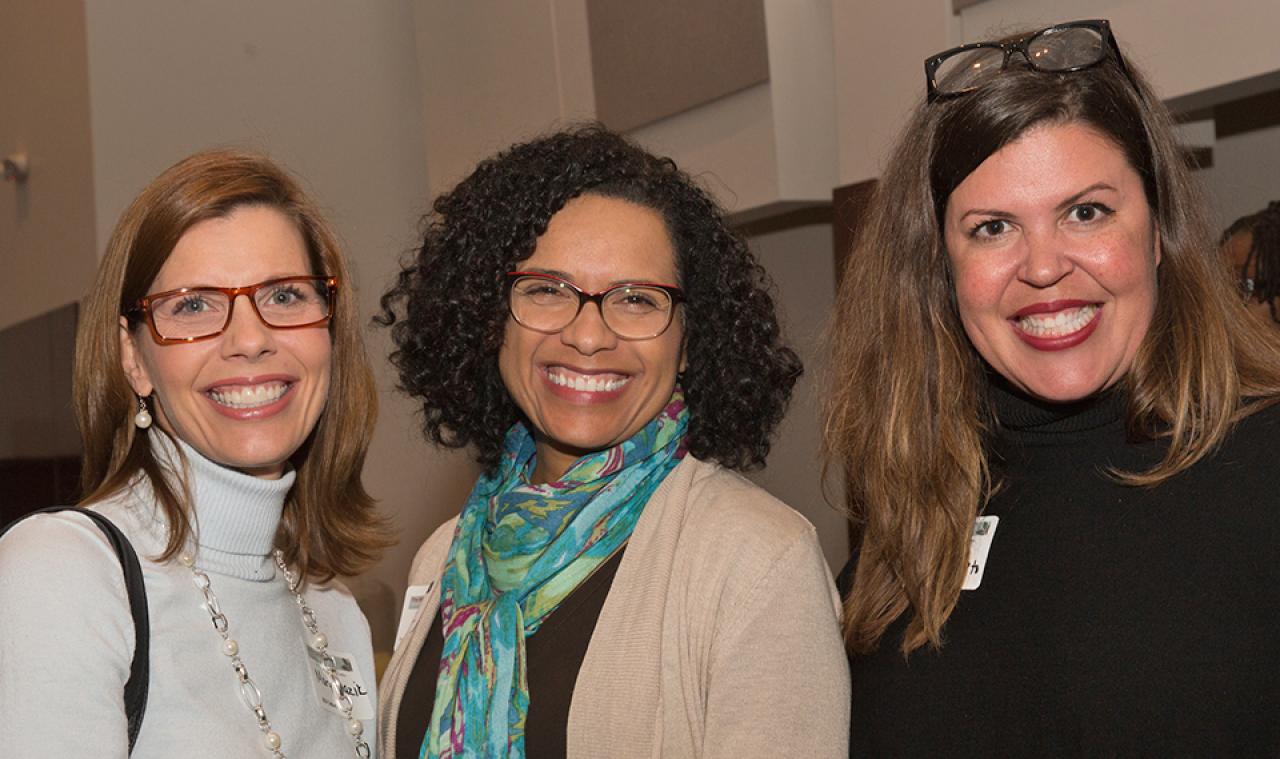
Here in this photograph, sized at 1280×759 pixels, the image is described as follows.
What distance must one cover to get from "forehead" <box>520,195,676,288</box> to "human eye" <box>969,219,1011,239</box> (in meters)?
0.59

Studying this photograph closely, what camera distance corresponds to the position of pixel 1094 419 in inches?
78.9

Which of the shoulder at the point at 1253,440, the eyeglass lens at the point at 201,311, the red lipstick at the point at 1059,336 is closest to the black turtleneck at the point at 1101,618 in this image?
the shoulder at the point at 1253,440

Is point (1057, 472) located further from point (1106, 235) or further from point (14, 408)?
point (14, 408)

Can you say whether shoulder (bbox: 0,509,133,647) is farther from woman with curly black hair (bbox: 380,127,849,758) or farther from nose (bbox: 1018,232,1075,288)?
nose (bbox: 1018,232,1075,288)

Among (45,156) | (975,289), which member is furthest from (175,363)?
(45,156)

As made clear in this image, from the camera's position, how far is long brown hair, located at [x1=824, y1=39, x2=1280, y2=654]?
6.28 feet

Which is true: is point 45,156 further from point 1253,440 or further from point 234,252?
point 1253,440

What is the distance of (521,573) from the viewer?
231 centimetres

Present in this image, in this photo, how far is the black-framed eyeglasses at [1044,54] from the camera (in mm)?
1997

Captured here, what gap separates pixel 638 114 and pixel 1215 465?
3.55 metres

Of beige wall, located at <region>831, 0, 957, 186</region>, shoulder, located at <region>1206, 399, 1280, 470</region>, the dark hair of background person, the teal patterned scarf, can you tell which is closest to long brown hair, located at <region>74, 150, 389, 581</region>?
the teal patterned scarf

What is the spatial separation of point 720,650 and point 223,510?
32.7 inches

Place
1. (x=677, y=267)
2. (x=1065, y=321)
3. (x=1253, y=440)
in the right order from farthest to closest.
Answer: (x=677, y=267)
(x=1065, y=321)
(x=1253, y=440)

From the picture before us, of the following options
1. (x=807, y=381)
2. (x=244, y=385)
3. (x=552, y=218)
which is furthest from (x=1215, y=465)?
(x=807, y=381)
